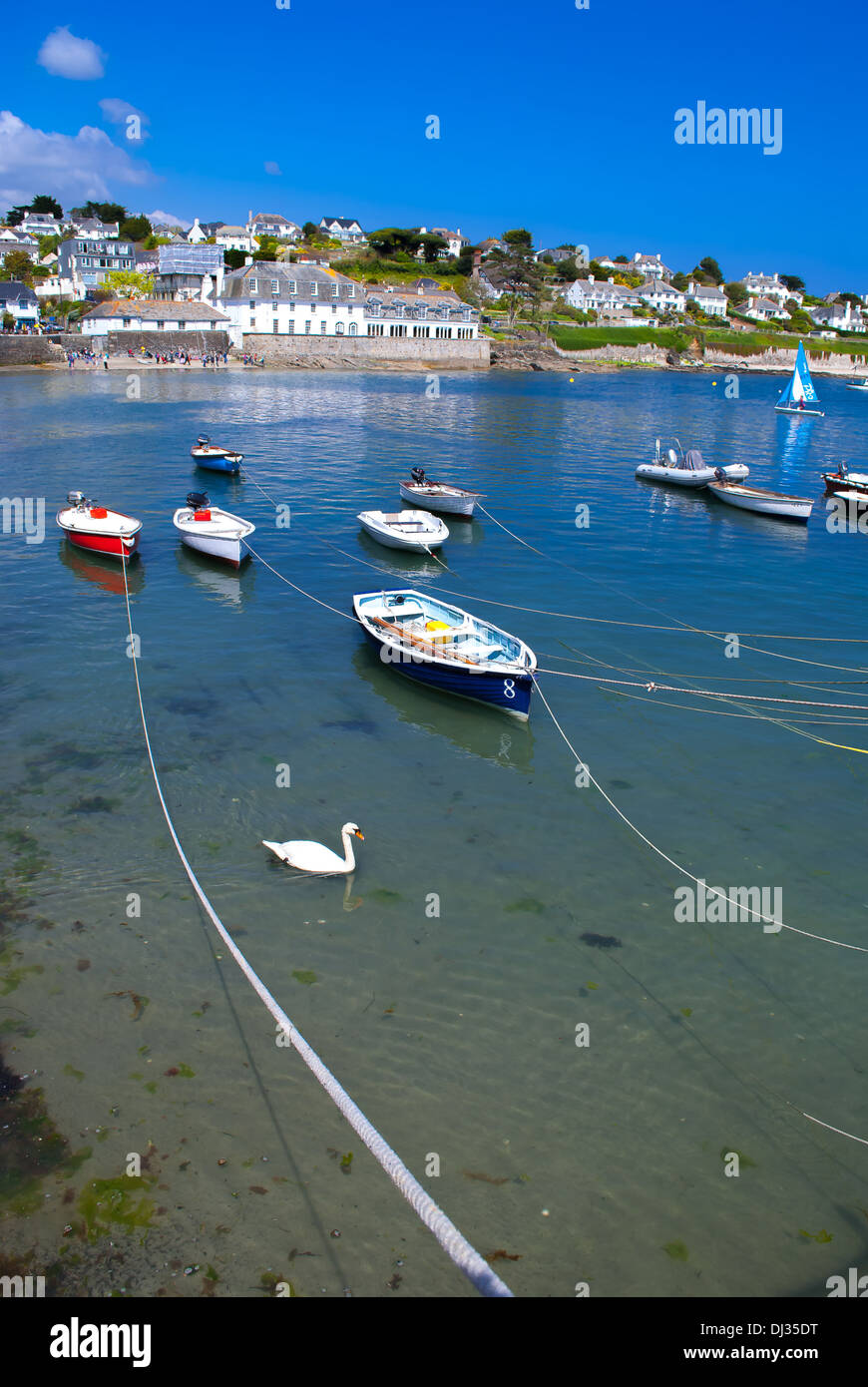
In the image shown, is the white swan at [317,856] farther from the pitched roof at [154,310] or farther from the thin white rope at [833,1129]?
the pitched roof at [154,310]

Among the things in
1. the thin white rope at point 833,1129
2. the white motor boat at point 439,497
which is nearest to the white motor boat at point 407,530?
the white motor boat at point 439,497

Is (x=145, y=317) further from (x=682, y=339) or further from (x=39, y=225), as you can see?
(x=682, y=339)

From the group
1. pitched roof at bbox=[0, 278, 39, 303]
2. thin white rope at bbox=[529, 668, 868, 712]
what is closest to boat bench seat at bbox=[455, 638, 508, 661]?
thin white rope at bbox=[529, 668, 868, 712]

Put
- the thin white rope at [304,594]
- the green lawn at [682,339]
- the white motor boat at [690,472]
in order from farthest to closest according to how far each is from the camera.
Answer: the green lawn at [682,339] < the white motor boat at [690,472] < the thin white rope at [304,594]

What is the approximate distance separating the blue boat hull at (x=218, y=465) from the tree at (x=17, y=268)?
4755 inches

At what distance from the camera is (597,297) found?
195m

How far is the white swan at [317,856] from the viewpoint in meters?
13.5

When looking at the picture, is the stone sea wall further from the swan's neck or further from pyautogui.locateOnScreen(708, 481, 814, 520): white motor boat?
the swan's neck

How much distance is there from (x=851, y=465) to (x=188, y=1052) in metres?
63.6

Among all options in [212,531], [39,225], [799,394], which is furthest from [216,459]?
[39,225]

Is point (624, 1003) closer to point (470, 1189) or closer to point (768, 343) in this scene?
point (470, 1189)

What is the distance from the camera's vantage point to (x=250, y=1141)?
→ 30.3ft

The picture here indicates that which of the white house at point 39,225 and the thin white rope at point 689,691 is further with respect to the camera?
the white house at point 39,225

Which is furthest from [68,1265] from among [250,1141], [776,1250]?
[776,1250]
